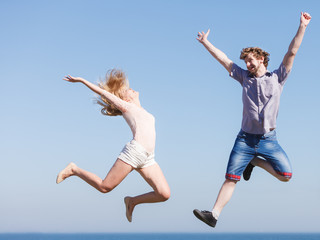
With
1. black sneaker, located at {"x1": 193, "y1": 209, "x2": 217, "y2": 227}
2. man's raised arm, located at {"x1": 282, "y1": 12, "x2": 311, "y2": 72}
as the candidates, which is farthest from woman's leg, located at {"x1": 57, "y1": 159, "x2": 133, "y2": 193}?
man's raised arm, located at {"x1": 282, "y1": 12, "x2": 311, "y2": 72}

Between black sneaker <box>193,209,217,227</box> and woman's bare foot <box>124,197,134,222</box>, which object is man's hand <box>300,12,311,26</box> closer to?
black sneaker <box>193,209,217,227</box>

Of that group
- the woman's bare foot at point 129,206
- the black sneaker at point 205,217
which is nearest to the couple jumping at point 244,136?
the black sneaker at point 205,217

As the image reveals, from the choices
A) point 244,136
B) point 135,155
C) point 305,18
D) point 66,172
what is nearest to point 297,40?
point 305,18

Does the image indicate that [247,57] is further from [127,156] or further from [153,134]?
[127,156]

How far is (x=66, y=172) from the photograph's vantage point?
7789mm

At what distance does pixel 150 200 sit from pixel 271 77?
266cm

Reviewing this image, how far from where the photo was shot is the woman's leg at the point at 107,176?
7289 mm

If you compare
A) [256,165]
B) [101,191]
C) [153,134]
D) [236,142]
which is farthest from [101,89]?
[256,165]

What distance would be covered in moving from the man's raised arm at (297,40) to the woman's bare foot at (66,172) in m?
3.67

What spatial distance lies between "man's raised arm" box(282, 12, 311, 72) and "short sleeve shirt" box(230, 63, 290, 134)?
0.47 feet

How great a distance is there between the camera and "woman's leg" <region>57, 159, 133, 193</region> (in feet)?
23.9

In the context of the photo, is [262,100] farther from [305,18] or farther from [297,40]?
[305,18]

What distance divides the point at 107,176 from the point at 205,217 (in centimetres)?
158

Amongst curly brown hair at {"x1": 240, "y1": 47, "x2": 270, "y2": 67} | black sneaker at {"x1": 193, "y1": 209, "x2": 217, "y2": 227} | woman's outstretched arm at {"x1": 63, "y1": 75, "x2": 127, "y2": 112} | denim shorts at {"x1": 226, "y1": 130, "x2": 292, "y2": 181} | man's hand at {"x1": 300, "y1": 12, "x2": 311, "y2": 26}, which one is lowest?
black sneaker at {"x1": 193, "y1": 209, "x2": 217, "y2": 227}
